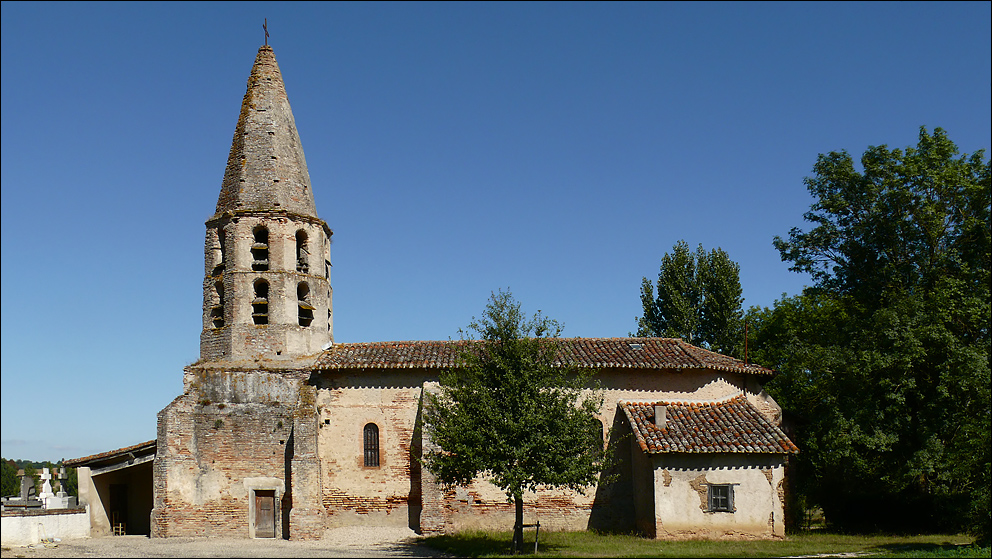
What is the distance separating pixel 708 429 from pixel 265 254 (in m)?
16.1

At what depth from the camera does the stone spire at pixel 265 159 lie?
2850 centimetres

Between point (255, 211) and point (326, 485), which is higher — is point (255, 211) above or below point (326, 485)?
above

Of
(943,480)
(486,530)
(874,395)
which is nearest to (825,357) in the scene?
(874,395)

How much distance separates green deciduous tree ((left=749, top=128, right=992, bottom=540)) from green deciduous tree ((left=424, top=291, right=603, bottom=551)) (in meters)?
9.50

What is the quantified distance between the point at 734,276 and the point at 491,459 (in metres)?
27.6

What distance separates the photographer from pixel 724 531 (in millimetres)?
23578

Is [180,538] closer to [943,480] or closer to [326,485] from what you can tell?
[326,485]

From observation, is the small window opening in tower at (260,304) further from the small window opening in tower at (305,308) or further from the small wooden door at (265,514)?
the small wooden door at (265,514)

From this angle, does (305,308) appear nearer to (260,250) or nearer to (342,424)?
(260,250)

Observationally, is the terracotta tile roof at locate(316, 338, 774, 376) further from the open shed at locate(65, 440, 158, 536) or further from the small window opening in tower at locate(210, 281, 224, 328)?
the open shed at locate(65, 440, 158, 536)

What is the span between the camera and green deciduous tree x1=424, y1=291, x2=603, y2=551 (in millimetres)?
20188

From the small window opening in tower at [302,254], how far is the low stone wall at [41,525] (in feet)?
35.6

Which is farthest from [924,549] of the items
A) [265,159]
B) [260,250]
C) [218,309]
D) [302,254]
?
[265,159]

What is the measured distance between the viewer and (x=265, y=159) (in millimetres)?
28859
